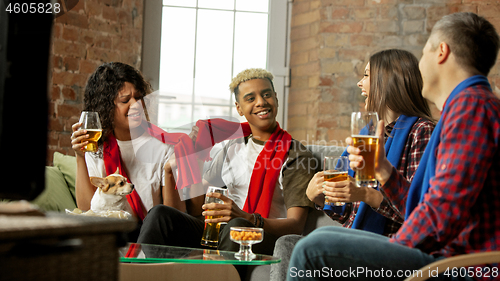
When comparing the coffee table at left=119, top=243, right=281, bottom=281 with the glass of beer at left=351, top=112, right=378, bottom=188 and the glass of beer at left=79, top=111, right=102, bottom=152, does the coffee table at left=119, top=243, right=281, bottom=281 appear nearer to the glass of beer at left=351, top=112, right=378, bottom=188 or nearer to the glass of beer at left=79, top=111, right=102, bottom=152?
the glass of beer at left=351, top=112, right=378, bottom=188

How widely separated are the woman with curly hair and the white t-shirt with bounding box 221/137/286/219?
28 cm

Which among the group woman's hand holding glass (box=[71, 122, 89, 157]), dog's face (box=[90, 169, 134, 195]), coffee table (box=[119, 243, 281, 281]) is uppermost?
woman's hand holding glass (box=[71, 122, 89, 157])

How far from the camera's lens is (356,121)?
1.20m

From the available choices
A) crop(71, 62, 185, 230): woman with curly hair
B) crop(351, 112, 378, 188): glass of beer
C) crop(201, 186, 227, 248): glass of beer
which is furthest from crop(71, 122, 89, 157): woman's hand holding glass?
crop(351, 112, 378, 188): glass of beer

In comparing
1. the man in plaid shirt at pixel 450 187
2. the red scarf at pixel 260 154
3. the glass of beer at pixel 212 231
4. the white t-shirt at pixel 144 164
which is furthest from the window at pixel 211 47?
the man in plaid shirt at pixel 450 187

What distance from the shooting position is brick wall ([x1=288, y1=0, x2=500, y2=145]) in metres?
3.30

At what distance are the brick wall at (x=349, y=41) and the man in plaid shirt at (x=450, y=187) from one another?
2255 mm

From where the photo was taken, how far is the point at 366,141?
1.16 m

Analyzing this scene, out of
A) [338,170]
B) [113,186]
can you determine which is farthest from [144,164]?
[338,170]

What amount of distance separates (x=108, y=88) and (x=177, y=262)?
51.2 inches

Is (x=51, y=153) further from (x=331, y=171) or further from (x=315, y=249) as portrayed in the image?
(x=315, y=249)

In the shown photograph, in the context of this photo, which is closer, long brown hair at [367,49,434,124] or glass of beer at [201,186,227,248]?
long brown hair at [367,49,434,124]

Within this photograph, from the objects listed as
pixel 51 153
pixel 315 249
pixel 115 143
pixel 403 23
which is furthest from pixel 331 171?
pixel 403 23

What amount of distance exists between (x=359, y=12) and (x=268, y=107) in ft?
5.04
